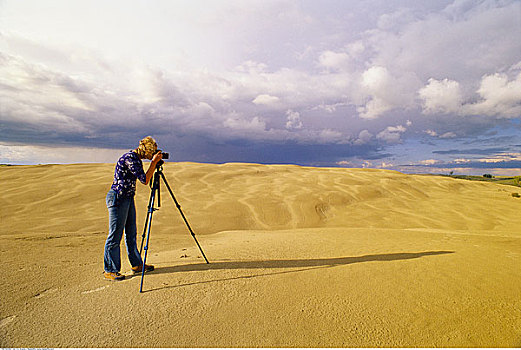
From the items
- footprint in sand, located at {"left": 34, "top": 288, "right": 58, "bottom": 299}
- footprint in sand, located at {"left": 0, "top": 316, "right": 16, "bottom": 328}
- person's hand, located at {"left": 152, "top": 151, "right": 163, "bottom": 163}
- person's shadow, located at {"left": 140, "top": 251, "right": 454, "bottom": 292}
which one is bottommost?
footprint in sand, located at {"left": 34, "top": 288, "right": 58, "bottom": 299}

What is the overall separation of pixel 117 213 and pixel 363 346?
3.70 metres

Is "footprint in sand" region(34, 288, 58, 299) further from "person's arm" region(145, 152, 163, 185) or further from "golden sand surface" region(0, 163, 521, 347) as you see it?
"person's arm" region(145, 152, 163, 185)

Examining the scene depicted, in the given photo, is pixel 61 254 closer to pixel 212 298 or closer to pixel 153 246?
pixel 153 246

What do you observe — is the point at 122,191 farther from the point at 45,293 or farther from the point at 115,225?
the point at 45,293

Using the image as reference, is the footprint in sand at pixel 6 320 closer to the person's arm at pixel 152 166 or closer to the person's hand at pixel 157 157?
the person's arm at pixel 152 166

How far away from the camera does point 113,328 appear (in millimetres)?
2881

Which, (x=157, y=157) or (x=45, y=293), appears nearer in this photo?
(x=45, y=293)

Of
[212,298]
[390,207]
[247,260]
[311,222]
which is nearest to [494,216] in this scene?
[390,207]

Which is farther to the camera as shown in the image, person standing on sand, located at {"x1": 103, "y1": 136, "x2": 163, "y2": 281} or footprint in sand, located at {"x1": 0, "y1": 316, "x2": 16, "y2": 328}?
person standing on sand, located at {"x1": 103, "y1": 136, "x2": 163, "y2": 281}

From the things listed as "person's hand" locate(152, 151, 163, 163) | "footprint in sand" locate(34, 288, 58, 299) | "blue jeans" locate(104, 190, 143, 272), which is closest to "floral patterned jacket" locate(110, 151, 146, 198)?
"blue jeans" locate(104, 190, 143, 272)


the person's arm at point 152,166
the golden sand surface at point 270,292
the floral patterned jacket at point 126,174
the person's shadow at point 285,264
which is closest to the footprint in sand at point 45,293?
the golden sand surface at point 270,292

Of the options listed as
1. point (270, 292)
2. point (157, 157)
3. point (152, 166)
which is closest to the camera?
point (270, 292)

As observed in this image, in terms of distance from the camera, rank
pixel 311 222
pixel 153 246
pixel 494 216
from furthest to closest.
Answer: pixel 494 216 < pixel 311 222 < pixel 153 246

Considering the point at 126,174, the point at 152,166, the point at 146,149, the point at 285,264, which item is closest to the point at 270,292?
the point at 285,264
